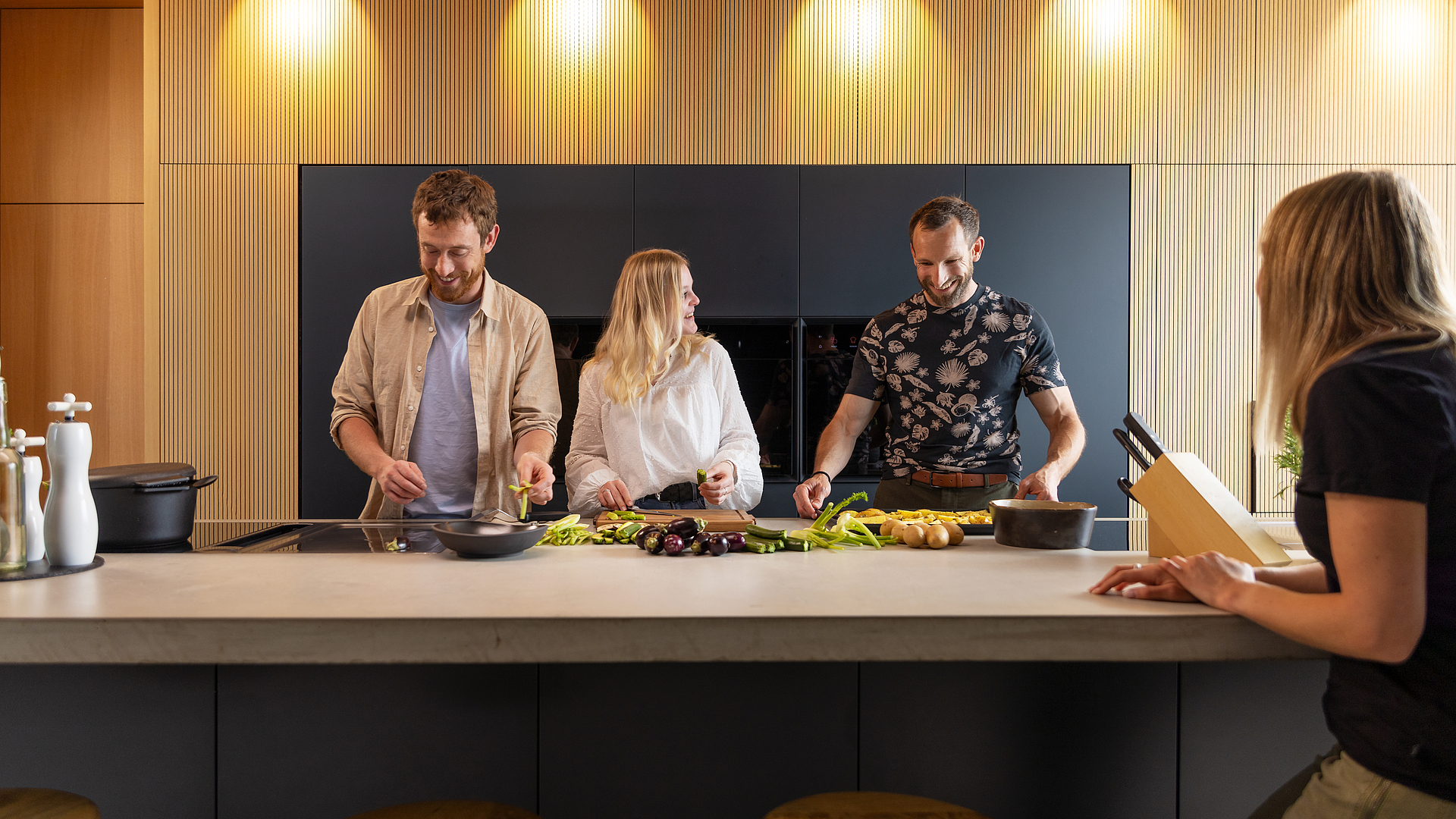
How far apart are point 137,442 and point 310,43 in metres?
2.04

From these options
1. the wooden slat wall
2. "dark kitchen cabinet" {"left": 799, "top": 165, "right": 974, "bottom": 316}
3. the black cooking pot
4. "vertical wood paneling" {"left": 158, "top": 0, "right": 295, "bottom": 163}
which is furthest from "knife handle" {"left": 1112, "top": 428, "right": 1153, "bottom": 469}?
"vertical wood paneling" {"left": 158, "top": 0, "right": 295, "bottom": 163}

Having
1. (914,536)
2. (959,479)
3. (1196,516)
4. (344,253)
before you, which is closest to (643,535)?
(914,536)

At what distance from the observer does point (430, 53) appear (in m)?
3.57

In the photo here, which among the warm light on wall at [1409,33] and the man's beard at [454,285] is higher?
the warm light on wall at [1409,33]

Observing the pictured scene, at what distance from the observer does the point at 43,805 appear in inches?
45.0

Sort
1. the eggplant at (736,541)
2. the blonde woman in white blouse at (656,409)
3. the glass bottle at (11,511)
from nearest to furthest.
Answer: the glass bottle at (11,511) → the eggplant at (736,541) → the blonde woman in white blouse at (656,409)

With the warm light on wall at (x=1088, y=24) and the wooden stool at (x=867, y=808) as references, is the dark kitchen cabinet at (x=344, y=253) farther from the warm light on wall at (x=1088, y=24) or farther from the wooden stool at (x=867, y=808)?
the wooden stool at (x=867, y=808)

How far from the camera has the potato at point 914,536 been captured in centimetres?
167

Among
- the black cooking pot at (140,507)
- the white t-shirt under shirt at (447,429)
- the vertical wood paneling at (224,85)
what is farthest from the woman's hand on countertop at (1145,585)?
the vertical wood paneling at (224,85)

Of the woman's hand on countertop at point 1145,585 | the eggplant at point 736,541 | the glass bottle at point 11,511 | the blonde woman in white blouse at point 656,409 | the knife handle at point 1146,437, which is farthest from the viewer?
the blonde woman in white blouse at point 656,409

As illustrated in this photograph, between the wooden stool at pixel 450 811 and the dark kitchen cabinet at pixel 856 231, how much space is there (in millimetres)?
2652

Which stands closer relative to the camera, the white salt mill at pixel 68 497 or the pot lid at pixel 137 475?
the white salt mill at pixel 68 497

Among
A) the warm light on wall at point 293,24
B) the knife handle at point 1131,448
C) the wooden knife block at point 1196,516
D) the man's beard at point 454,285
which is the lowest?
the wooden knife block at point 1196,516

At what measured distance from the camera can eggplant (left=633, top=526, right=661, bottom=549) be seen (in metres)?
1.60
